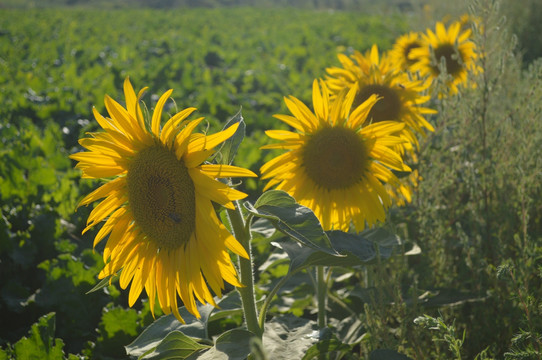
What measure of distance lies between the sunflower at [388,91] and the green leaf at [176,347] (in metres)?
1.01

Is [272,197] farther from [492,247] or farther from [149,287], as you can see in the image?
[492,247]

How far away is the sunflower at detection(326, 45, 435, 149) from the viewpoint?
6.81 ft

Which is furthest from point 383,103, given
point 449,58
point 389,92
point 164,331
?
point 449,58

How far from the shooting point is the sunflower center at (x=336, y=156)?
5.76 ft

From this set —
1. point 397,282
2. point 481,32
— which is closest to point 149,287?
point 397,282

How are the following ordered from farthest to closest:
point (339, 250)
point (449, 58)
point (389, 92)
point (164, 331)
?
point (449, 58) → point (389, 92) → point (164, 331) → point (339, 250)

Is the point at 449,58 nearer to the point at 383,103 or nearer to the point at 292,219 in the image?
the point at 383,103

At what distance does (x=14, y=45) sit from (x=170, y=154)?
11272 millimetres

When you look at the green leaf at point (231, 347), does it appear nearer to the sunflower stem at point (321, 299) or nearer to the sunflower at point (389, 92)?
the sunflower stem at point (321, 299)

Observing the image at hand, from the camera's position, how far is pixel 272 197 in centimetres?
144

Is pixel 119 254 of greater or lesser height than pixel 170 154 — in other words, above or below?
below

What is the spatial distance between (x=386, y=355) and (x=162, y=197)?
0.82 meters

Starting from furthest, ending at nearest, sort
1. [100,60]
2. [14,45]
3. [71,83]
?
[14,45]
[100,60]
[71,83]

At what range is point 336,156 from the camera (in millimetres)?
1769
